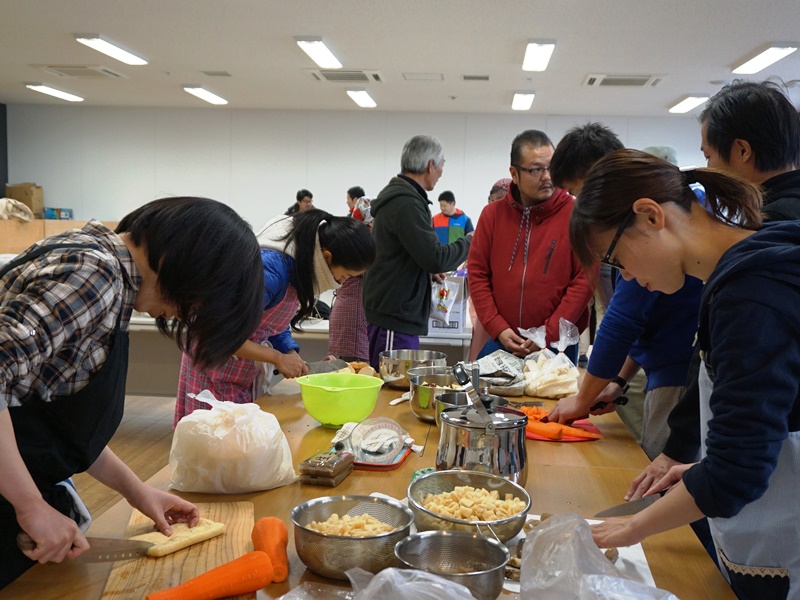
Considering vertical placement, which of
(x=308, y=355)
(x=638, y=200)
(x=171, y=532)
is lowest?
(x=308, y=355)

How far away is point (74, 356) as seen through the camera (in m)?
1.03

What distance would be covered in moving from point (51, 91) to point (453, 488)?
10.5m

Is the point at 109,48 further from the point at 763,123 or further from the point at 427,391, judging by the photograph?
the point at 763,123

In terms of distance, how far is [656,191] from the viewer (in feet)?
3.79

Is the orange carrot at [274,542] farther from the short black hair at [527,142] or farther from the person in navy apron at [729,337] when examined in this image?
the short black hair at [527,142]

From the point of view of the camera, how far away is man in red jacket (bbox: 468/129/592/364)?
2721 mm

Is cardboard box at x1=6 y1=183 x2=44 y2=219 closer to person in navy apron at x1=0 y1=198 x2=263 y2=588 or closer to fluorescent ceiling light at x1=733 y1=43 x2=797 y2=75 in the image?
fluorescent ceiling light at x1=733 y1=43 x2=797 y2=75

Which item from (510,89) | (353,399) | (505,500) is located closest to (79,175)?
(510,89)

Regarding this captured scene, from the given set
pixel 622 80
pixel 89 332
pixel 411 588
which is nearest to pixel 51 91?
pixel 622 80

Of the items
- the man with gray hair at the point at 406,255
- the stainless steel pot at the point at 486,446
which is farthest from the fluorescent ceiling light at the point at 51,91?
the stainless steel pot at the point at 486,446

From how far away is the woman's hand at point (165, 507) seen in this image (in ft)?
3.87

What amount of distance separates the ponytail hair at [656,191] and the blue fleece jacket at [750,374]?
193 mm

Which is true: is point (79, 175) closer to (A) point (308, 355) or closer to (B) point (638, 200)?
(A) point (308, 355)

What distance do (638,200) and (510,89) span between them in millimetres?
7955
